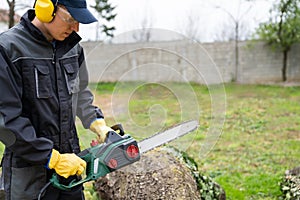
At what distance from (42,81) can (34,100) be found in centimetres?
9

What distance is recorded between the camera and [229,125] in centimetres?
671

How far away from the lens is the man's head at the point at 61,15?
63.6 inches

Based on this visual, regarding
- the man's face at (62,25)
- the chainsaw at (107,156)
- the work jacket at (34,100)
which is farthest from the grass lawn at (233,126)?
the man's face at (62,25)

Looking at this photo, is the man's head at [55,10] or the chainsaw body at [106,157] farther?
the chainsaw body at [106,157]

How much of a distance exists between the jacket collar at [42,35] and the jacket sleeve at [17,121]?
0.17m

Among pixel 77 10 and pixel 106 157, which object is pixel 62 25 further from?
pixel 106 157

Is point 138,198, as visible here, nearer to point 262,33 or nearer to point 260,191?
point 260,191

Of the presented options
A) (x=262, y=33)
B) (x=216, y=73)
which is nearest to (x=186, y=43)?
(x=262, y=33)

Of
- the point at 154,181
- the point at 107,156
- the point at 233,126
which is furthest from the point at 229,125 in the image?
the point at 107,156

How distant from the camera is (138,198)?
2564 millimetres

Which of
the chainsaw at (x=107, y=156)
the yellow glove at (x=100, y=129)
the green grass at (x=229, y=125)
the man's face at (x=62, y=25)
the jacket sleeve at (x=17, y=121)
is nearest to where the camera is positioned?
the jacket sleeve at (x=17, y=121)

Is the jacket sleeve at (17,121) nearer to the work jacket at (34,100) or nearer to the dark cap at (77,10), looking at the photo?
the work jacket at (34,100)

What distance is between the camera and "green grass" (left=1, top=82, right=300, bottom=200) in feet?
7.38

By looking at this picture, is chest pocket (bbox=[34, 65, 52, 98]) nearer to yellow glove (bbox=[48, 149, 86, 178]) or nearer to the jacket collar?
the jacket collar
